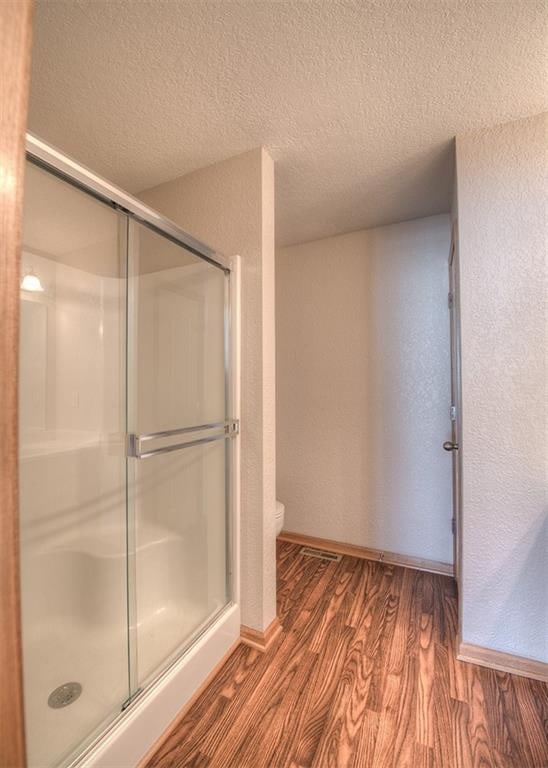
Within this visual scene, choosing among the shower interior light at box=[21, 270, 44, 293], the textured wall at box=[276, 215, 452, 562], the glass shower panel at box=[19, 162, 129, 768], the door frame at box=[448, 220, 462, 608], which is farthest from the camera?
the textured wall at box=[276, 215, 452, 562]

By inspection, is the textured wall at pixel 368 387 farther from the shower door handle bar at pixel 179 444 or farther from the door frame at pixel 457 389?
the shower door handle bar at pixel 179 444

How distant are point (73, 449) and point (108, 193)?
108 centimetres

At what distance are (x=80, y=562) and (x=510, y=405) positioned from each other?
1.98 m

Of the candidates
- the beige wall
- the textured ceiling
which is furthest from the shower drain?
the textured ceiling

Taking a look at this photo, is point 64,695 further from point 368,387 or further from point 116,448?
point 368,387

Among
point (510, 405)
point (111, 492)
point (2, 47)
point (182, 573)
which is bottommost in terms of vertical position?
point (182, 573)

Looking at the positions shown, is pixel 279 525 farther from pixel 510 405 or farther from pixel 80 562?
pixel 510 405

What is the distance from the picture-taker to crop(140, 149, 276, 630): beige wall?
64.0 inches

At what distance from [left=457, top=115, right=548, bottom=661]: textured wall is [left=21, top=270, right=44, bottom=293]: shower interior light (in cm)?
182

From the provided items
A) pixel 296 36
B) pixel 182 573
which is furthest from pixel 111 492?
pixel 296 36

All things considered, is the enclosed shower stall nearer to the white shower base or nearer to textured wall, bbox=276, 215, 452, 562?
the white shower base

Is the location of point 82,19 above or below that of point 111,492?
above

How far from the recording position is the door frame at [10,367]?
390mm

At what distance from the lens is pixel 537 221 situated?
1.40m
